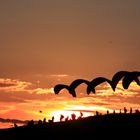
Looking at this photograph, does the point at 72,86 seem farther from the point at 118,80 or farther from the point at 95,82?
the point at 118,80

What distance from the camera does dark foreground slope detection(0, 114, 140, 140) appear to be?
40625 millimetres

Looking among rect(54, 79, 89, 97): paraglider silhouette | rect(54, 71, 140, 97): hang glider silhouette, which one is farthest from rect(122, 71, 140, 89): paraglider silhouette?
rect(54, 79, 89, 97): paraglider silhouette

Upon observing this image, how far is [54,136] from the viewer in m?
42.5

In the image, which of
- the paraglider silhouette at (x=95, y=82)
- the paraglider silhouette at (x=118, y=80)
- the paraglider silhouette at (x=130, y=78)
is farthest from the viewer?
the paraglider silhouette at (x=95, y=82)

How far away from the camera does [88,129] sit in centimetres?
4303

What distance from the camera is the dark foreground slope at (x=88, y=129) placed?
40.6m


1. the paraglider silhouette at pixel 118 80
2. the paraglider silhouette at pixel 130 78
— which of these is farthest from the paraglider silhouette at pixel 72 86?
the paraglider silhouette at pixel 130 78

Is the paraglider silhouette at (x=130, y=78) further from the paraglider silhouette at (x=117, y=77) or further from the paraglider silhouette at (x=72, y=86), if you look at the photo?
the paraglider silhouette at (x=72, y=86)

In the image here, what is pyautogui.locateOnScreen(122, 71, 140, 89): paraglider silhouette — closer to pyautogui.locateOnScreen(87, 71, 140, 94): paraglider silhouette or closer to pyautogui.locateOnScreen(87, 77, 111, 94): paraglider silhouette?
pyautogui.locateOnScreen(87, 71, 140, 94): paraglider silhouette

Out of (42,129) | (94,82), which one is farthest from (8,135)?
(94,82)

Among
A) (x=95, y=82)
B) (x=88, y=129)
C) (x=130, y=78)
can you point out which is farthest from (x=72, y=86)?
(x=130, y=78)

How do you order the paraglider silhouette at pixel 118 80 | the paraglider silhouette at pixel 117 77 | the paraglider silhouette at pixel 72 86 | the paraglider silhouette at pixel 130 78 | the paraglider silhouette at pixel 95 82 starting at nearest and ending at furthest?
the paraglider silhouette at pixel 130 78 → the paraglider silhouette at pixel 118 80 → the paraglider silhouette at pixel 117 77 → the paraglider silhouette at pixel 95 82 → the paraglider silhouette at pixel 72 86

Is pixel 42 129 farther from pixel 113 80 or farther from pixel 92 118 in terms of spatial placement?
pixel 113 80

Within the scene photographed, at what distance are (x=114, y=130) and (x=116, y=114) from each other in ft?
18.3
